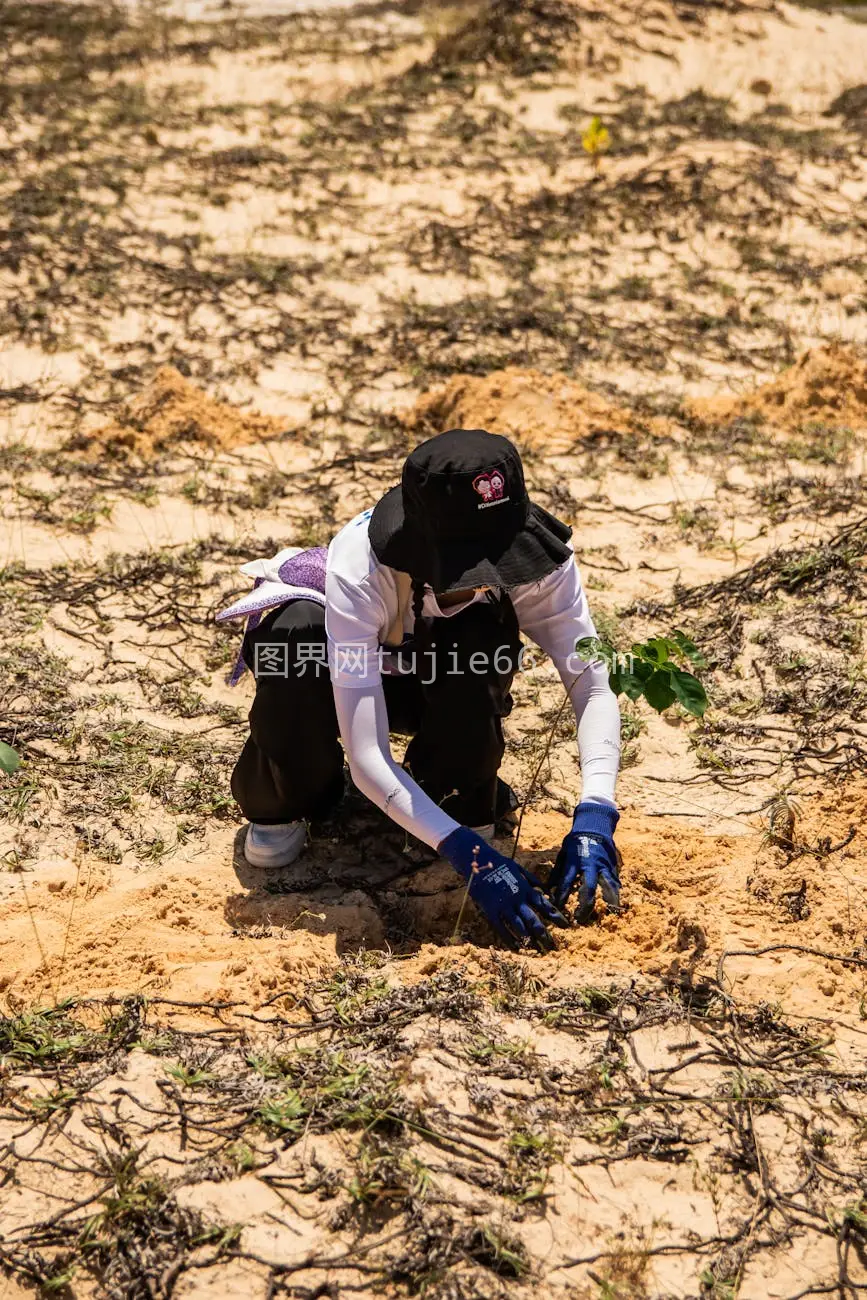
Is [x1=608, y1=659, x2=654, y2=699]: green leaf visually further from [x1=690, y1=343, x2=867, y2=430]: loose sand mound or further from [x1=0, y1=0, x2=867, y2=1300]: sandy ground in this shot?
[x1=690, y1=343, x2=867, y2=430]: loose sand mound

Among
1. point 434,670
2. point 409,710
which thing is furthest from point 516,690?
point 434,670

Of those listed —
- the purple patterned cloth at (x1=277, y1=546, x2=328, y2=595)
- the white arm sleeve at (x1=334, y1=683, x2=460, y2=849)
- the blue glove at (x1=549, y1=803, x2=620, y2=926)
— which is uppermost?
the purple patterned cloth at (x1=277, y1=546, x2=328, y2=595)

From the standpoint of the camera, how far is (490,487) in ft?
7.29

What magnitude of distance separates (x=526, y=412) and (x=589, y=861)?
2695mm

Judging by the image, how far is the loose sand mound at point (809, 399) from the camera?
4.85 metres

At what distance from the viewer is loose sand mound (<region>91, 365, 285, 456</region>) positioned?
15.8ft

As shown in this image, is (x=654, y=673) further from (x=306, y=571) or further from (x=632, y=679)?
(x=306, y=571)

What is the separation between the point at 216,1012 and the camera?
2.46 metres

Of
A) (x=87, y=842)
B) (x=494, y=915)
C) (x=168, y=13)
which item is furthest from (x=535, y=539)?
(x=168, y=13)

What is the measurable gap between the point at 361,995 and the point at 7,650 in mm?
1793

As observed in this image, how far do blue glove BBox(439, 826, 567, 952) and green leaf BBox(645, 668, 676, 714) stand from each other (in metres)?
0.43

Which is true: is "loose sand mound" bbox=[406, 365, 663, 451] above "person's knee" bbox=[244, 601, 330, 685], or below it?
below

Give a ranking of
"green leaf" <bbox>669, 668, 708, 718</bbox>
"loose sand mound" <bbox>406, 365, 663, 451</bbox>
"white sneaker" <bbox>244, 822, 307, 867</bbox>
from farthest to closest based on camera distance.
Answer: "loose sand mound" <bbox>406, 365, 663, 451</bbox>, "white sneaker" <bbox>244, 822, 307, 867</bbox>, "green leaf" <bbox>669, 668, 708, 718</bbox>

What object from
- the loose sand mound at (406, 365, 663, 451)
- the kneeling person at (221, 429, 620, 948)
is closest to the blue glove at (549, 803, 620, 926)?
the kneeling person at (221, 429, 620, 948)
